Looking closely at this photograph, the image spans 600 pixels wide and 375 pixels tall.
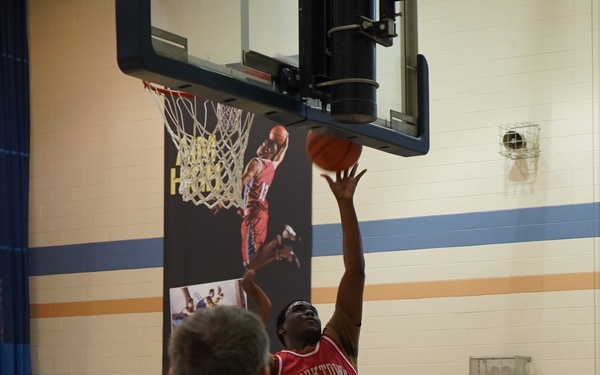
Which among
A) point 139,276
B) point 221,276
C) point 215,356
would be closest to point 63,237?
point 139,276

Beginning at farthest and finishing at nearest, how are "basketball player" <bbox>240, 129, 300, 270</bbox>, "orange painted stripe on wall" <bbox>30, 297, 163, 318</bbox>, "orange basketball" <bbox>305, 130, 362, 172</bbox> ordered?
"orange painted stripe on wall" <bbox>30, 297, 163, 318</bbox>, "basketball player" <bbox>240, 129, 300, 270</bbox>, "orange basketball" <bbox>305, 130, 362, 172</bbox>

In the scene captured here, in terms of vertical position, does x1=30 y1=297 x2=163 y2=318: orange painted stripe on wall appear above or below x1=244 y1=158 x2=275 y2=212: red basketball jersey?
below

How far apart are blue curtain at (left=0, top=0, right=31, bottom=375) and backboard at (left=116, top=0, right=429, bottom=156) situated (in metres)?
6.43

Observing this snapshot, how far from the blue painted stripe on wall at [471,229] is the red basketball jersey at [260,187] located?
1.99 ft

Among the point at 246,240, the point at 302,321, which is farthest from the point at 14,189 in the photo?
the point at 302,321

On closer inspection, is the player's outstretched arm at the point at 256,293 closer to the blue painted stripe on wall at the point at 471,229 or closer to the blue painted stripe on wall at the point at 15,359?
the blue painted stripe on wall at the point at 471,229

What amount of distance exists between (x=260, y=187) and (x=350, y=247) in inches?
170

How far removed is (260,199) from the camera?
9.30m

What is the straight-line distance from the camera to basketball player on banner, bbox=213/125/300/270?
365 inches

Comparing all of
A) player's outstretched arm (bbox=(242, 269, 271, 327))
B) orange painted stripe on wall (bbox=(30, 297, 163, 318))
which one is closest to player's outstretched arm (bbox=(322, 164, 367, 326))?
player's outstretched arm (bbox=(242, 269, 271, 327))

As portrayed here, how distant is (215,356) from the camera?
1.94 meters

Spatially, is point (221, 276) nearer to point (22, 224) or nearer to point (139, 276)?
point (139, 276)

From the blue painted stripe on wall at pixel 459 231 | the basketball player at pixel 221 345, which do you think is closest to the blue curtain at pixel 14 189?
the blue painted stripe on wall at pixel 459 231

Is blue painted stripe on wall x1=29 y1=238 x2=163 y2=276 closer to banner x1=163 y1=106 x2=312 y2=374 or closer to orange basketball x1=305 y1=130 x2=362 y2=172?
banner x1=163 y1=106 x2=312 y2=374
